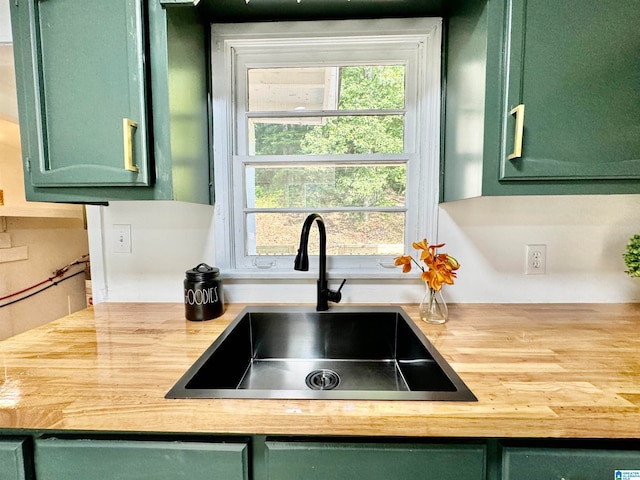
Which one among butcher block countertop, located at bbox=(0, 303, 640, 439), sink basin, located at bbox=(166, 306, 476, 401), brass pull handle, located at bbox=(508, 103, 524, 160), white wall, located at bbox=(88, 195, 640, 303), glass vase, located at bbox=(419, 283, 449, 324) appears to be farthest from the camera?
white wall, located at bbox=(88, 195, 640, 303)

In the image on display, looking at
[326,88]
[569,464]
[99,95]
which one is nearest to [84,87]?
[99,95]

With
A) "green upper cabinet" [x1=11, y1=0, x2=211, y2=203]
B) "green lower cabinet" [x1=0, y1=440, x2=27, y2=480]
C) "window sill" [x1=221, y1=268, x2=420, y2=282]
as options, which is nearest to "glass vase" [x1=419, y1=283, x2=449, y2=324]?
"window sill" [x1=221, y1=268, x2=420, y2=282]

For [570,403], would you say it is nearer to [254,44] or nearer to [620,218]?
[620,218]

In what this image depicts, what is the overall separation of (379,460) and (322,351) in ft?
1.86

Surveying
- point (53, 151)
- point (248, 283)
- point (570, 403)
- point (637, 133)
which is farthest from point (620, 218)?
point (53, 151)

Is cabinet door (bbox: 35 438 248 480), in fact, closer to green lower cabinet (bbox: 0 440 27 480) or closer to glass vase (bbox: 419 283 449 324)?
green lower cabinet (bbox: 0 440 27 480)

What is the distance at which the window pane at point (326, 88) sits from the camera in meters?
1.25

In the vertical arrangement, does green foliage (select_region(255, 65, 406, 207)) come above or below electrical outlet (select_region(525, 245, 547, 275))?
above

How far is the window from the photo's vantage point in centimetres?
121

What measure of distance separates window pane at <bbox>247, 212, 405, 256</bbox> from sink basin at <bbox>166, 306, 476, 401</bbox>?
271mm

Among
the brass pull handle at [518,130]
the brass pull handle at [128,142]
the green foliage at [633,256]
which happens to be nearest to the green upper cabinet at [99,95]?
the brass pull handle at [128,142]

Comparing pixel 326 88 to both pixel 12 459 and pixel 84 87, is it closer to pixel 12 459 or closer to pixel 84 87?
pixel 84 87

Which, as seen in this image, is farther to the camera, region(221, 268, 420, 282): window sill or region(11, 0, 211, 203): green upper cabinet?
region(221, 268, 420, 282): window sill

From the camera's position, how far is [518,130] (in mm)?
818
